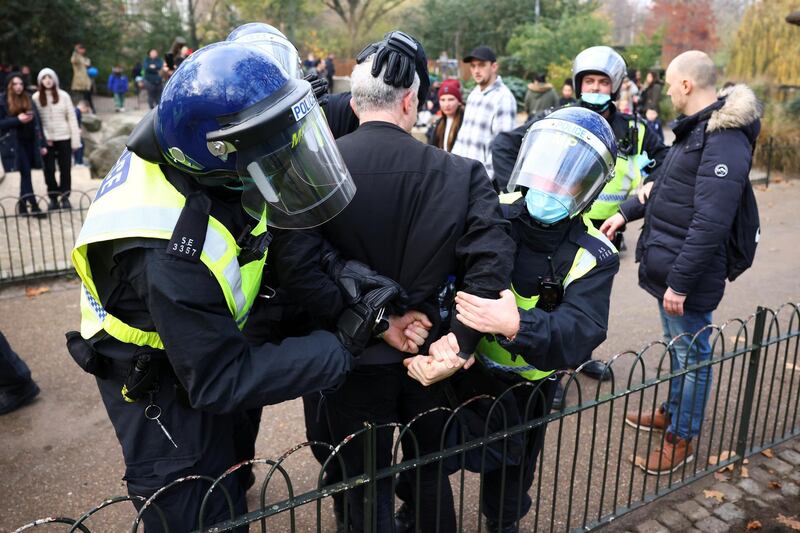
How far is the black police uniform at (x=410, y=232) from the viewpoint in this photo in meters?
2.29

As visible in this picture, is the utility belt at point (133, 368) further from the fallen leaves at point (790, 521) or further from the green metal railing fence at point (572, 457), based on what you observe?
the fallen leaves at point (790, 521)

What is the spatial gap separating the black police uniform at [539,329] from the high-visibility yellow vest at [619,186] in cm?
183

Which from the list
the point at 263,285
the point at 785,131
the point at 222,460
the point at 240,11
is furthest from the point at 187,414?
the point at 240,11

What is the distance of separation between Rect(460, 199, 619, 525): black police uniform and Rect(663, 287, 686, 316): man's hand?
44.0 inches

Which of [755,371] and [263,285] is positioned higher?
[263,285]

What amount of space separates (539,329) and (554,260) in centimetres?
35

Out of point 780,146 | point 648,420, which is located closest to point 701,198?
point 648,420

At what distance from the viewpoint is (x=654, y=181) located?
13.2ft

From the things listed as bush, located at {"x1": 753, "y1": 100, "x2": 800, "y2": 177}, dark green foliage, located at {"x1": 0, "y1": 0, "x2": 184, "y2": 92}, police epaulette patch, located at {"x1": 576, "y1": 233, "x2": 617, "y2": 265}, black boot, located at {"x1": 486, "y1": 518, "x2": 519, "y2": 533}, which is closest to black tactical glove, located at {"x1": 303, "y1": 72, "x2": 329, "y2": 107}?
police epaulette patch, located at {"x1": 576, "y1": 233, "x2": 617, "y2": 265}

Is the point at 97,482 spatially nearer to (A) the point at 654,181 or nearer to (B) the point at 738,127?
(A) the point at 654,181

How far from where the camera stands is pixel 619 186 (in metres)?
4.42

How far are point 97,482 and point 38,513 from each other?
320mm

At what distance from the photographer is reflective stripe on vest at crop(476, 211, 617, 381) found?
8.48 ft

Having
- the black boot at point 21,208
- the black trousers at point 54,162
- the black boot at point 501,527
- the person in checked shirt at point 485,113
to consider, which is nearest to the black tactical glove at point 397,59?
the black boot at point 501,527
